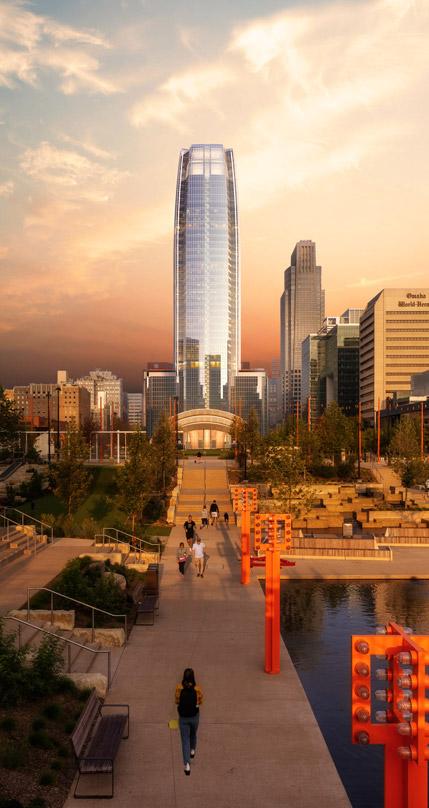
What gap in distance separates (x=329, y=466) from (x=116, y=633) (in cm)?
4401

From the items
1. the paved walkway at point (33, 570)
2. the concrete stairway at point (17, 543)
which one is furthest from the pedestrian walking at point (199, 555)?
the concrete stairway at point (17, 543)

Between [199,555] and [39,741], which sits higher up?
[199,555]

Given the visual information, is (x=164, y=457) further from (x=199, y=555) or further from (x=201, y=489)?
(x=199, y=555)

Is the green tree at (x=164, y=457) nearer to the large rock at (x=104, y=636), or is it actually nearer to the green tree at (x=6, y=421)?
the green tree at (x=6, y=421)

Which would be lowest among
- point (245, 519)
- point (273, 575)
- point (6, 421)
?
point (273, 575)

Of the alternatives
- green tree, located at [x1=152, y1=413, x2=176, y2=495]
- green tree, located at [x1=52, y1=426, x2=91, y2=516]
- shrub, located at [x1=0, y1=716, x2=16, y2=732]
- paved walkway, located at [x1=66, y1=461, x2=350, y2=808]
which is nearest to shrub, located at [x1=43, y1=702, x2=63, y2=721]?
shrub, located at [x1=0, y1=716, x2=16, y2=732]

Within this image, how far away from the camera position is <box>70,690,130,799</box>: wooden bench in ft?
32.6

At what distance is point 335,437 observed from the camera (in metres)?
60.8

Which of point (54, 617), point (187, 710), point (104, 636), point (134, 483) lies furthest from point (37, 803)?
point (134, 483)

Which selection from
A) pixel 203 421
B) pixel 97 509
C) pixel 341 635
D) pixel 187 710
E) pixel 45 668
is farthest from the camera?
pixel 203 421

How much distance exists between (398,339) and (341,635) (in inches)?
7105

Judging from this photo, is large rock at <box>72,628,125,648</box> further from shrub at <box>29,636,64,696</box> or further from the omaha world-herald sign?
the omaha world-herald sign

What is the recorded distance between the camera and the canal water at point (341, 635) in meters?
11.2

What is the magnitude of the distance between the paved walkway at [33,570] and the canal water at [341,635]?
303 inches
